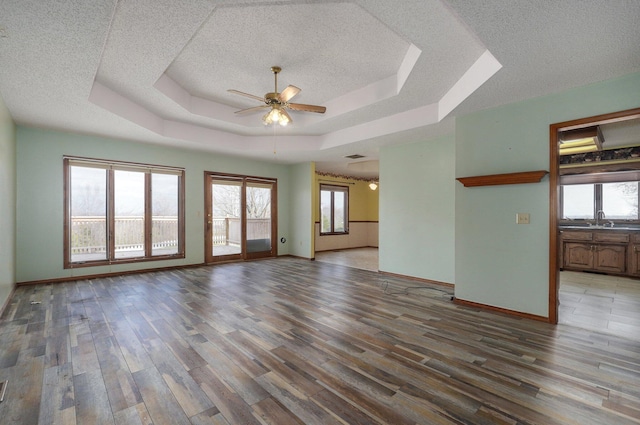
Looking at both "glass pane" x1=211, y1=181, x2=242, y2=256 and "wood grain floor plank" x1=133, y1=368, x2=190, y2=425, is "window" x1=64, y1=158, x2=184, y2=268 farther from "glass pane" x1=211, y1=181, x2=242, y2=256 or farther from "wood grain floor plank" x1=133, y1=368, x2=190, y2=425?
"wood grain floor plank" x1=133, y1=368, x2=190, y2=425

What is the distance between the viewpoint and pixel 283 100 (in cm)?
371

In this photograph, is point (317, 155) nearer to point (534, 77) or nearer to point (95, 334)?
point (534, 77)

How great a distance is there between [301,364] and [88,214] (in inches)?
212

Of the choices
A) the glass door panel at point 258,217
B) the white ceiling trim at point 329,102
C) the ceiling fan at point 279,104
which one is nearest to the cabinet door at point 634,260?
the white ceiling trim at point 329,102

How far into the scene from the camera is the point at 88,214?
5.32 metres

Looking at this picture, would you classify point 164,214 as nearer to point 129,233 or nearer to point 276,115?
point 129,233

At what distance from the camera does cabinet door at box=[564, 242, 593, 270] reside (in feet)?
18.9

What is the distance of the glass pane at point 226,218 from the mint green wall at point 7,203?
130 inches

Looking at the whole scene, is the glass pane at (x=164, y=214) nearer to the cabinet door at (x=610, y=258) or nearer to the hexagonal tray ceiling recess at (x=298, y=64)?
the hexagonal tray ceiling recess at (x=298, y=64)

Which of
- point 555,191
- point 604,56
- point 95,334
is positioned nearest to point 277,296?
point 95,334

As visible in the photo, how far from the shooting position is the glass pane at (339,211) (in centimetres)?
Result: 1006

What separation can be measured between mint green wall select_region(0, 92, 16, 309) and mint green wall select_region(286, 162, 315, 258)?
5.49 m

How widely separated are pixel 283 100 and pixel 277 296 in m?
2.77

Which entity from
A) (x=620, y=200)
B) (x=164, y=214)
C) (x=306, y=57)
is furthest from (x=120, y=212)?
(x=620, y=200)
